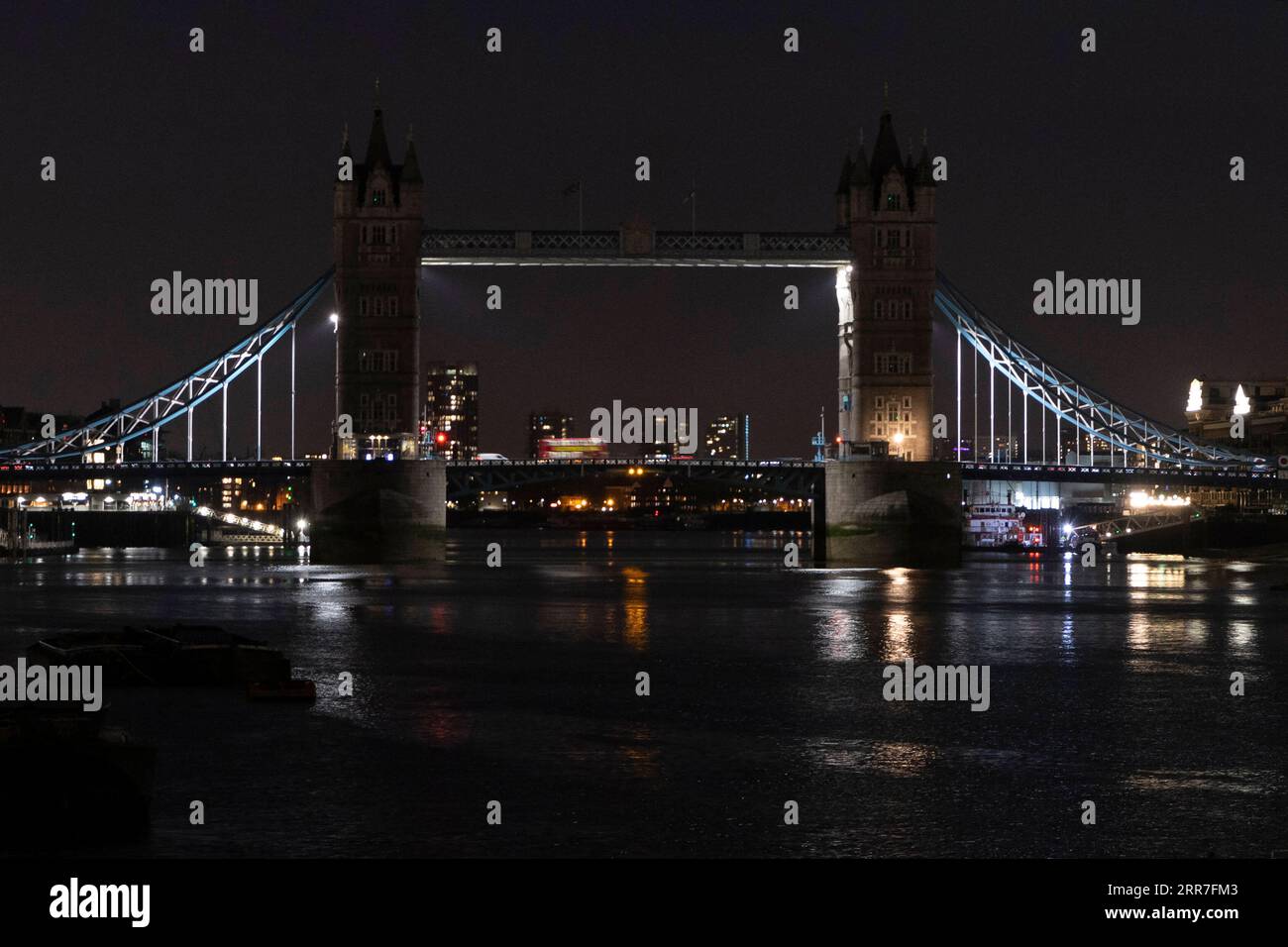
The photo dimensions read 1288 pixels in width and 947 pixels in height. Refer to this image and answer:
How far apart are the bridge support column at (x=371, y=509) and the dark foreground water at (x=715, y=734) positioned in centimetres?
3374

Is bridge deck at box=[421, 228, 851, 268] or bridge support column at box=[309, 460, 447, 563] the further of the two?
bridge support column at box=[309, 460, 447, 563]

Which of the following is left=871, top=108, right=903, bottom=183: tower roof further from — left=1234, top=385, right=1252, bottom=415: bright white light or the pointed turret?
left=1234, top=385, right=1252, bottom=415: bright white light

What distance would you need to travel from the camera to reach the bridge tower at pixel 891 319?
310 feet

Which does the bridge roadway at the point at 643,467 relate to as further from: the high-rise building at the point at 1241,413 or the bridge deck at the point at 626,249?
the high-rise building at the point at 1241,413

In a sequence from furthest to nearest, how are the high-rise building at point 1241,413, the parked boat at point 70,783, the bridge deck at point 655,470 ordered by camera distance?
the high-rise building at point 1241,413
the bridge deck at point 655,470
the parked boat at point 70,783

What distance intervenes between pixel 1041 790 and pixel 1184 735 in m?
5.71

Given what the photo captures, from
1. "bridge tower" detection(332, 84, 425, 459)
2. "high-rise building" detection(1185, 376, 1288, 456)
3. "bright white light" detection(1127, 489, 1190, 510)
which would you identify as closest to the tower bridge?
"bridge tower" detection(332, 84, 425, 459)

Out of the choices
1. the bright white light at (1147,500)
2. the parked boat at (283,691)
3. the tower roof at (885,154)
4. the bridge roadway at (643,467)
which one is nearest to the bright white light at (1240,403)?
the bright white light at (1147,500)

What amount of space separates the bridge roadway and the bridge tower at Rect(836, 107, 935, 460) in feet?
17.7

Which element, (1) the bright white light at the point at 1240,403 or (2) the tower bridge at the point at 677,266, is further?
(1) the bright white light at the point at 1240,403

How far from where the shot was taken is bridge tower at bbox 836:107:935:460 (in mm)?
94375

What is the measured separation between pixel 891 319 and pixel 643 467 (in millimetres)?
15539

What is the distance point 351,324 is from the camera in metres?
92.8

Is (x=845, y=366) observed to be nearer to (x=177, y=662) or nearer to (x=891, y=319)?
(x=891, y=319)
